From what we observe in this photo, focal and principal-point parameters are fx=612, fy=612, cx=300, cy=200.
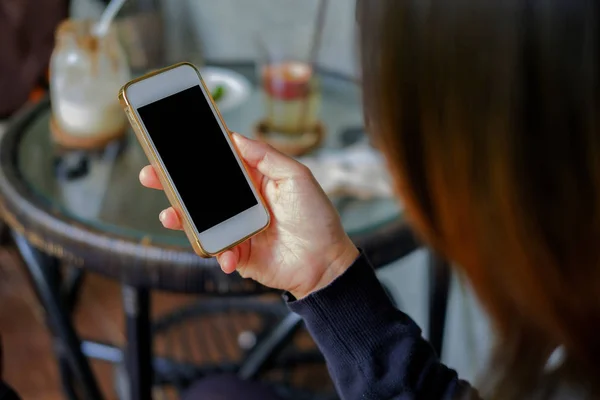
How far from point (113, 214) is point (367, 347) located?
37 cm

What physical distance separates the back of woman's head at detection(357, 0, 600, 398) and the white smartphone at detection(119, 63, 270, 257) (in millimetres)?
196

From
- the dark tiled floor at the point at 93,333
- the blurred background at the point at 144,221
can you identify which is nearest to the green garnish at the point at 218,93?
the blurred background at the point at 144,221

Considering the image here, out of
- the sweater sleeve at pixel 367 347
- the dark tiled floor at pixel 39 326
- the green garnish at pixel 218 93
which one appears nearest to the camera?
the sweater sleeve at pixel 367 347

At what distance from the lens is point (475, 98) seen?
0.31m

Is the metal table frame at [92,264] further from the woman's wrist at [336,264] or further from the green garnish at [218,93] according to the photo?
the green garnish at [218,93]

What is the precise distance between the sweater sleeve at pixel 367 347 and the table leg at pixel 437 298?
36 centimetres

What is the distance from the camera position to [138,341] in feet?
2.40

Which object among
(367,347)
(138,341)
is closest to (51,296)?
(138,341)

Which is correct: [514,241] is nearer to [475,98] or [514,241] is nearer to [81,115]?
[475,98]

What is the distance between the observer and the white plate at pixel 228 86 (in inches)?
36.5

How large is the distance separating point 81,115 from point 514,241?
627 mm

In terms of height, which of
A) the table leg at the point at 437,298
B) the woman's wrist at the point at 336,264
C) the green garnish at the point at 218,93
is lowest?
the table leg at the point at 437,298

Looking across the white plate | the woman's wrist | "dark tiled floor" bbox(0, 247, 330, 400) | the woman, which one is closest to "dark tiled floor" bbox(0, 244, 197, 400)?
"dark tiled floor" bbox(0, 247, 330, 400)

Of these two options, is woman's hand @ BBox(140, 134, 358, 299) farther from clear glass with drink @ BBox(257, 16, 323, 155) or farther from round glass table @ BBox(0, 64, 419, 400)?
clear glass with drink @ BBox(257, 16, 323, 155)
